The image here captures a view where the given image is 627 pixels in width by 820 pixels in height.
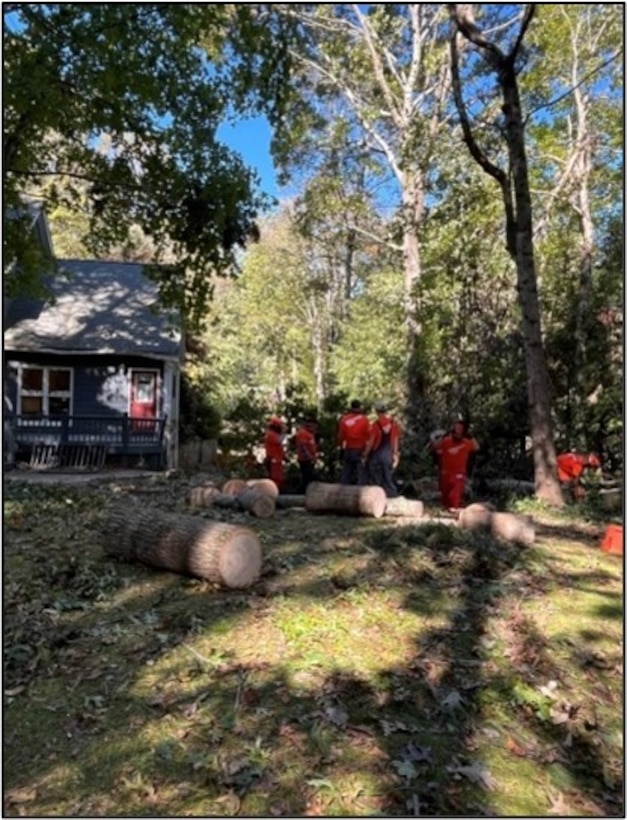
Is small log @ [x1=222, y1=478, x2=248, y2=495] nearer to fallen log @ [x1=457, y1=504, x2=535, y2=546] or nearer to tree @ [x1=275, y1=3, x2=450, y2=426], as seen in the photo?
fallen log @ [x1=457, y1=504, x2=535, y2=546]

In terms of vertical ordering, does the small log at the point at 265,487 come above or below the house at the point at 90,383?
below

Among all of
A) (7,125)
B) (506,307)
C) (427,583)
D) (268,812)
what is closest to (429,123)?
(506,307)

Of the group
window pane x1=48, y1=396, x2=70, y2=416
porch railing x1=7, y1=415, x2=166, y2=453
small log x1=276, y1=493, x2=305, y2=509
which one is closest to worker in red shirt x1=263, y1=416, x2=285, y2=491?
small log x1=276, y1=493, x2=305, y2=509

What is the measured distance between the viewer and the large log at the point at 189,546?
20.2 feet

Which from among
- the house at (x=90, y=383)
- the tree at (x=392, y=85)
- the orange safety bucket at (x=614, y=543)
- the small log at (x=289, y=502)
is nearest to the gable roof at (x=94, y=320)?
the house at (x=90, y=383)

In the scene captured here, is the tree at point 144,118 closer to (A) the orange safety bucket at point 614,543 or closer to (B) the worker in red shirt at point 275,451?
(B) the worker in red shirt at point 275,451

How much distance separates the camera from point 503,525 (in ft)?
27.9

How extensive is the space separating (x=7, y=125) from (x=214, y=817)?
12256mm

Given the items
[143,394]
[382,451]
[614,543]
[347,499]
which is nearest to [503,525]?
[614,543]

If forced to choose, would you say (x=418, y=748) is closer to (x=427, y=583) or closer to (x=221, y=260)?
(x=427, y=583)

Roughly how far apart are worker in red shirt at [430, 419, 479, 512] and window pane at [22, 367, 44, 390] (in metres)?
14.5

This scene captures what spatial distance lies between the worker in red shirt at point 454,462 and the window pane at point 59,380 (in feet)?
46.0

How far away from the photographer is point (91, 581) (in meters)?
6.50

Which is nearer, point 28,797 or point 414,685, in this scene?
point 28,797
